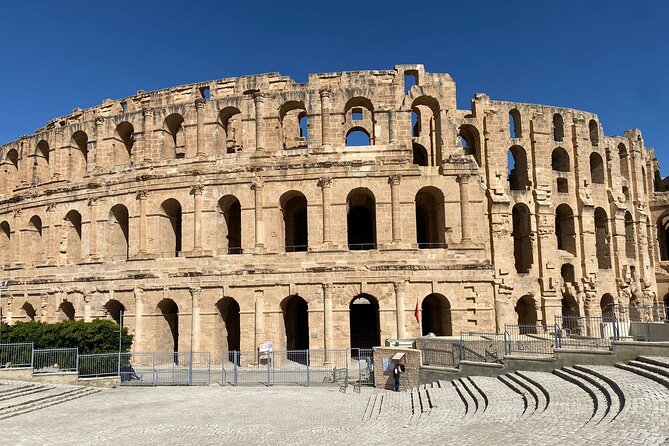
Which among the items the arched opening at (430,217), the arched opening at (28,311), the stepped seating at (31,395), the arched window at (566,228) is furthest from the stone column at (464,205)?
the arched opening at (28,311)

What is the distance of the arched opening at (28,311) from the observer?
3347cm

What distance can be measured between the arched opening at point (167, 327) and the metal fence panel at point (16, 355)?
23.7ft

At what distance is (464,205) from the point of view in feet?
91.8

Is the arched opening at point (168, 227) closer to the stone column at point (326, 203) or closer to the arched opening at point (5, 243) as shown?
the stone column at point (326, 203)

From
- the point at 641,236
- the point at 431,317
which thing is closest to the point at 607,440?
the point at 431,317

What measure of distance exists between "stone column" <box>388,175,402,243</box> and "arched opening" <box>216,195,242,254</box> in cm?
899

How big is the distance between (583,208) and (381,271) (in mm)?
16497

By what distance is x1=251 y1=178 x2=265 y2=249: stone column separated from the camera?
92.8ft

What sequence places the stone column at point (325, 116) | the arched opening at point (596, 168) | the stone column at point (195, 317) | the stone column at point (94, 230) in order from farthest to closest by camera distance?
the arched opening at point (596, 168) → the stone column at point (94, 230) → the stone column at point (325, 116) → the stone column at point (195, 317)

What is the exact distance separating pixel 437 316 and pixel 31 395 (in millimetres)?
20140

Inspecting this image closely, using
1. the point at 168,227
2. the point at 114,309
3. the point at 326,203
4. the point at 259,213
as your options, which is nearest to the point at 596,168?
the point at 326,203

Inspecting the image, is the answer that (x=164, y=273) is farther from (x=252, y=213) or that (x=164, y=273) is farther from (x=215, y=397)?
(x=215, y=397)

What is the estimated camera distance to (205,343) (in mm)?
27859

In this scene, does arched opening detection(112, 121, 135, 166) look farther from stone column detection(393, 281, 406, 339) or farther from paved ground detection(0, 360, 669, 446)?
stone column detection(393, 281, 406, 339)
